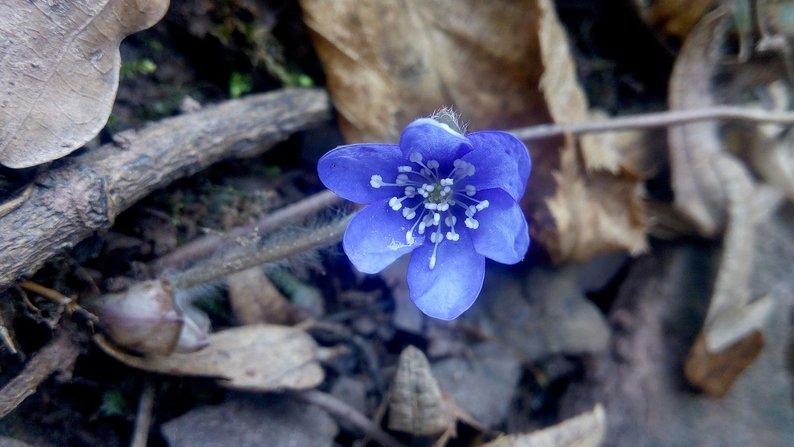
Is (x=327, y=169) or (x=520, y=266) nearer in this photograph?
(x=327, y=169)

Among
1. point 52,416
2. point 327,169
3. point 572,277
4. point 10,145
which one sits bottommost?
point 572,277

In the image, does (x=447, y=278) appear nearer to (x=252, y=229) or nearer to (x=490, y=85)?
(x=252, y=229)

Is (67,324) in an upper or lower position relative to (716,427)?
upper

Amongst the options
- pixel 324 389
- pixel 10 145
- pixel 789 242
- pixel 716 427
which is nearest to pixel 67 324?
pixel 10 145

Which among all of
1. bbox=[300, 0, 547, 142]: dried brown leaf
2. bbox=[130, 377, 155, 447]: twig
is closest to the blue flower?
bbox=[300, 0, 547, 142]: dried brown leaf

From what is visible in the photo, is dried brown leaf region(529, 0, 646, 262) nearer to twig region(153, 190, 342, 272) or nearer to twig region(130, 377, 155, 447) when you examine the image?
twig region(153, 190, 342, 272)

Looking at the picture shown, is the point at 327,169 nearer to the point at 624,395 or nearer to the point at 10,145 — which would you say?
the point at 10,145
